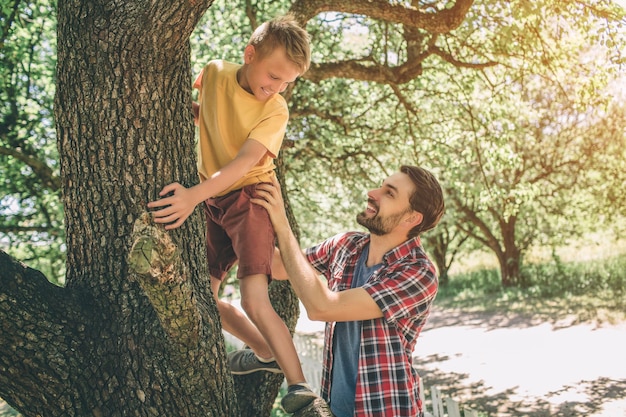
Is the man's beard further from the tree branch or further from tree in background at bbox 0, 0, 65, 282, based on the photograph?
tree in background at bbox 0, 0, 65, 282

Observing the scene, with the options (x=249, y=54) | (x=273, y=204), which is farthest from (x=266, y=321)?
(x=249, y=54)

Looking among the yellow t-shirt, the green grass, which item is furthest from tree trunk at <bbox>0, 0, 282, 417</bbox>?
the green grass

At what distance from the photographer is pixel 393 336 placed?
8.84 feet

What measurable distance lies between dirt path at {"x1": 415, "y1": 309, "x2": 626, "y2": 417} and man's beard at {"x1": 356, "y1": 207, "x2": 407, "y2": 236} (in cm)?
577

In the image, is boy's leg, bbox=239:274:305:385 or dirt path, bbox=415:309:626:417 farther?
dirt path, bbox=415:309:626:417

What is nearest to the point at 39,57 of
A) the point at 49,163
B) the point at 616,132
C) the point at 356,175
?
the point at 49,163

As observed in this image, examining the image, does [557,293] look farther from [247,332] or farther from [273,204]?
[273,204]

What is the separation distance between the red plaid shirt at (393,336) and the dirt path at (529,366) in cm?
574

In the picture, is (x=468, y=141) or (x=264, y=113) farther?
(x=468, y=141)

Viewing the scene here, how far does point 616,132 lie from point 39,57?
42.8 feet

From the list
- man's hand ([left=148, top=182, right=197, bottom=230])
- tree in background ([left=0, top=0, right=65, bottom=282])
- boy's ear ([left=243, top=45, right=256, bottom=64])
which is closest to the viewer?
man's hand ([left=148, top=182, right=197, bottom=230])

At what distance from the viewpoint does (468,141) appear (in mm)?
10531

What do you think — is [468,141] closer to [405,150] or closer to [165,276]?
[405,150]

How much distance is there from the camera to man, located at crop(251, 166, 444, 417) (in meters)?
2.60
